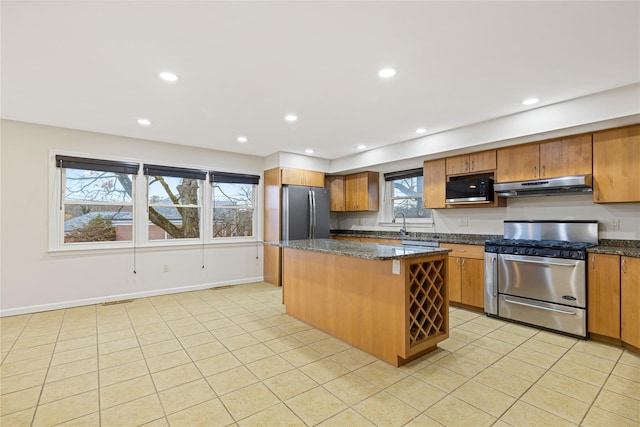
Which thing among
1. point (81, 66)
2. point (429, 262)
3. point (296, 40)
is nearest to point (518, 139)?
point (429, 262)

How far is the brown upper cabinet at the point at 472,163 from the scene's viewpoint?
13.7ft

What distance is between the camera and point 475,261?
13.3ft

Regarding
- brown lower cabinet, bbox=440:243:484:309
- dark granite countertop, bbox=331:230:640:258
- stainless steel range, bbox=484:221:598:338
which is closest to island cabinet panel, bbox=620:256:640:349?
dark granite countertop, bbox=331:230:640:258

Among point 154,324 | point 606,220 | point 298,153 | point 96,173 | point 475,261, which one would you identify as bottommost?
point 154,324

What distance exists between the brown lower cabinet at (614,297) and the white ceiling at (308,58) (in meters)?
1.65

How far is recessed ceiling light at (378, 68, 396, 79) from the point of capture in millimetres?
2594

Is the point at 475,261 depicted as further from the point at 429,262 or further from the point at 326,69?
the point at 326,69

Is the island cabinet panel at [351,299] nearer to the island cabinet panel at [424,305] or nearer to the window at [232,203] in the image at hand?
the island cabinet panel at [424,305]

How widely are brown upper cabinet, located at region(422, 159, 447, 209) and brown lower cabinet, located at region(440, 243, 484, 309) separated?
79cm

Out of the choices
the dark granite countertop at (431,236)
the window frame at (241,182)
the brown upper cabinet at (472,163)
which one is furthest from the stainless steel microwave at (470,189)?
the window frame at (241,182)

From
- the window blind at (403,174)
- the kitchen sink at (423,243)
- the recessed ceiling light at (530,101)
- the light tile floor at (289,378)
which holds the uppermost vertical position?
the recessed ceiling light at (530,101)

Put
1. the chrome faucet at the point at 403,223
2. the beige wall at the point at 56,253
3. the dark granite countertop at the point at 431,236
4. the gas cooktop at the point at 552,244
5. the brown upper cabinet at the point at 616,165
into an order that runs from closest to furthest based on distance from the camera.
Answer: the brown upper cabinet at the point at 616,165
the gas cooktop at the point at 552,244
the beige wall at the point at 56,253
the dark granite countertop at the point at 431,236
the chrome faucet at the point at 403,223

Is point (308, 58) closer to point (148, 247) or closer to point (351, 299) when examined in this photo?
point (351, 299)

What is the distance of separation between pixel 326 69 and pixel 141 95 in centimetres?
193
